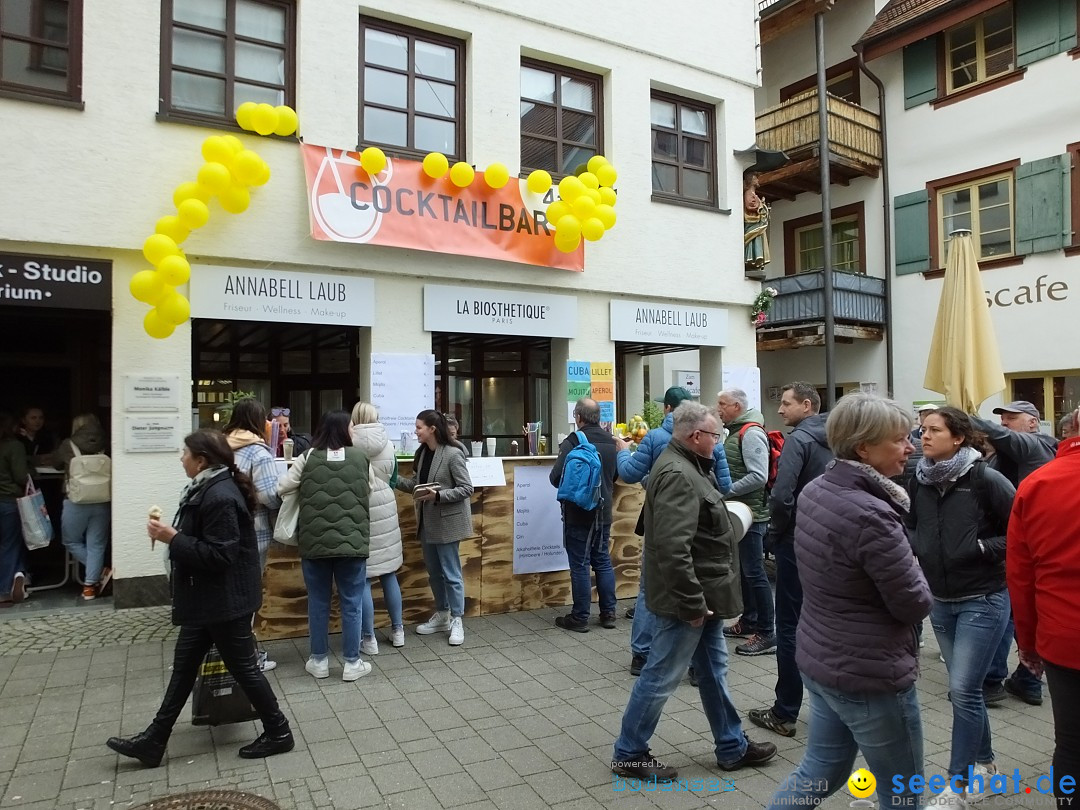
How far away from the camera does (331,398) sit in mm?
10758

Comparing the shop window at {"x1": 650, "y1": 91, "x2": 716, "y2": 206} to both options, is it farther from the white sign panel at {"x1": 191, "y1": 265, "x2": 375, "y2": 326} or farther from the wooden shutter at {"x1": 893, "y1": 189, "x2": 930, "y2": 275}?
the wooden shutter at {"x1": 893, "y1": 189, "x2": 930, "y2": 275}

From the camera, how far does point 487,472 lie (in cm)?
664

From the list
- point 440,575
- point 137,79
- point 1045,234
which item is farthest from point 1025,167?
point 137,79

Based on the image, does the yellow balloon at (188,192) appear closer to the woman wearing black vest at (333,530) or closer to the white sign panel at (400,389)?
the white sign panel at (400,389)

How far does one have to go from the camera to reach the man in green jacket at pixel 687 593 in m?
3.51

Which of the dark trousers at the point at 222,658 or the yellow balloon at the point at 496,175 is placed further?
the yellow balloon at the point at 496,175

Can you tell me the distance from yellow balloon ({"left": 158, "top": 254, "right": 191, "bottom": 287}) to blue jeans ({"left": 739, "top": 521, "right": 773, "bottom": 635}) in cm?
508

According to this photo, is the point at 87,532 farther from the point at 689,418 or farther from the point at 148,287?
the point at 689,418

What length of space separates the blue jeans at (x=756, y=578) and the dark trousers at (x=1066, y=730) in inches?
121

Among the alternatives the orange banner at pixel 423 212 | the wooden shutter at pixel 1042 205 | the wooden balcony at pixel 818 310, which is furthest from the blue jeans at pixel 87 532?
the wooden shutter at pixel 1042 205

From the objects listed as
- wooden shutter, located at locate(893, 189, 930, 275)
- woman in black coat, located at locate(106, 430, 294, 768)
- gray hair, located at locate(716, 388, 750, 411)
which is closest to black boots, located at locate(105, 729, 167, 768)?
woman in black coat, located at locate(106, 430, 294, 768)

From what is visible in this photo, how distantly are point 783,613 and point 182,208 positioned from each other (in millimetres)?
5875

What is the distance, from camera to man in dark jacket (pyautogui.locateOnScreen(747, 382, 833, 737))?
4.23 metres

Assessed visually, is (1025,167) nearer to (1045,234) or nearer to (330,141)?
(1045,234)
